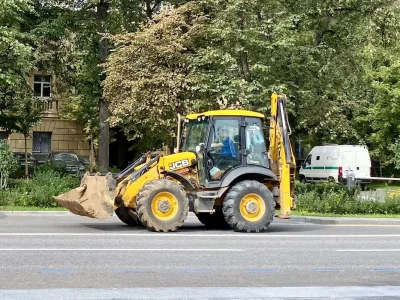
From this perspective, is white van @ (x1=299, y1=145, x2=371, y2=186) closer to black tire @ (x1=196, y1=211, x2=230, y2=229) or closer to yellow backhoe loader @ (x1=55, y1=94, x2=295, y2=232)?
black tire @ (x1=196, y1=211, x2=230, y2=229)

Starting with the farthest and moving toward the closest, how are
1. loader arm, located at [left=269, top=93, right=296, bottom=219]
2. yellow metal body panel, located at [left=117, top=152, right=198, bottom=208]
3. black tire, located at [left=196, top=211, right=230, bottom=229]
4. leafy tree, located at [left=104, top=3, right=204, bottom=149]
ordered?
leafy tree, located at [left=104, top=3, right=204, bottom=149] < black tire, located at [left=196, top=211, right=230, bottom=229] < loader arm, located at [left=269, top=93, right=296, bottom=219] < yellow metal body panel, located at [left=117, top=152, right=198, bottom=208]

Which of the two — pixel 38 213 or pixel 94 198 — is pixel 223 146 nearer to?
pixel 94 198

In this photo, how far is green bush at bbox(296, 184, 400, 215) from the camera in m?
24.9

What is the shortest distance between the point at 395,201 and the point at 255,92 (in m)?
7.10

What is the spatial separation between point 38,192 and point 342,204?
31.9ft

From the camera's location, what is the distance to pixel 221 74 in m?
29.2

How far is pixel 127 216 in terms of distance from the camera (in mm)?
19594

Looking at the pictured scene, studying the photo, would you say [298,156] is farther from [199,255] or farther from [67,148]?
[199,255]

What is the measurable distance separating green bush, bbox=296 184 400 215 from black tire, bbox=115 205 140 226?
765 centimetres

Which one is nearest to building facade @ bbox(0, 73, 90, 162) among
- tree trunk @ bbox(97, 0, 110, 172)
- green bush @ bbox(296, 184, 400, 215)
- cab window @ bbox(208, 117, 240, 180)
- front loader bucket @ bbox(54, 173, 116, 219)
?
tree trunk @ bbox(97, 0, 110, 172)

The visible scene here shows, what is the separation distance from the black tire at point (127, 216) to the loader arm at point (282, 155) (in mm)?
3589

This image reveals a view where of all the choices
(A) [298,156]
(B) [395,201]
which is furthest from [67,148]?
(B) [395,201]

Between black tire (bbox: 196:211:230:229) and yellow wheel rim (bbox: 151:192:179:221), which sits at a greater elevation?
yellow wheel rim (bbox: 151:192:179:221)

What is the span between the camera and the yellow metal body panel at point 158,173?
18.2 m
